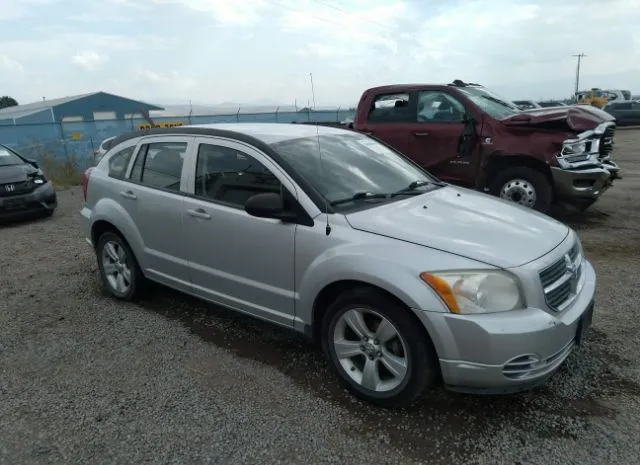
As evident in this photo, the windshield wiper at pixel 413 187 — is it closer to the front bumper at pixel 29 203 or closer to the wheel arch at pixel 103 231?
the wheel arch at pixel 103 231

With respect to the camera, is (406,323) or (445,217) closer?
(406,323)

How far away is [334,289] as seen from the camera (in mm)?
3092

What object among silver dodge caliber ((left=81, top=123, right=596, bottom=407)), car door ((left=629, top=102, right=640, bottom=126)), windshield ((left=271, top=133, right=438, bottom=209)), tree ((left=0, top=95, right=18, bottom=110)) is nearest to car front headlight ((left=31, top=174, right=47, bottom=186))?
silver dodge caliber ((left=81, top=123, right=596, bottom=407))

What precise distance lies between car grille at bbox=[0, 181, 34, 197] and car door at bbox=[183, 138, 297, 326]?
6.07 metres

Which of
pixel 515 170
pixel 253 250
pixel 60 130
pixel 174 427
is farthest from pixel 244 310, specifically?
pixel 60 130

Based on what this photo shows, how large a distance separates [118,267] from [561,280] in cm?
374

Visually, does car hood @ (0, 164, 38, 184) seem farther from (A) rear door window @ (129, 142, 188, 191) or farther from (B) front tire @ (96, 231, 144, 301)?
(A) rear door window @ (129, 142, 188, 191)

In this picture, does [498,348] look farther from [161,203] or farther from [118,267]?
[118,267]

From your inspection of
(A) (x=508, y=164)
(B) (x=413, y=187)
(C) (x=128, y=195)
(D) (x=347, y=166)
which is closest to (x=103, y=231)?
(C) (x=128, y=195)

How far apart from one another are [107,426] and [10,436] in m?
0.52

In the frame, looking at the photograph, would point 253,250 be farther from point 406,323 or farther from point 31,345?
point 31,345

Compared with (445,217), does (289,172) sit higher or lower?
higher

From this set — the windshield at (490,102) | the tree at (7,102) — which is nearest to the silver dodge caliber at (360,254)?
the windshield at (490,102)

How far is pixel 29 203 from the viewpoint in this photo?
862cm
